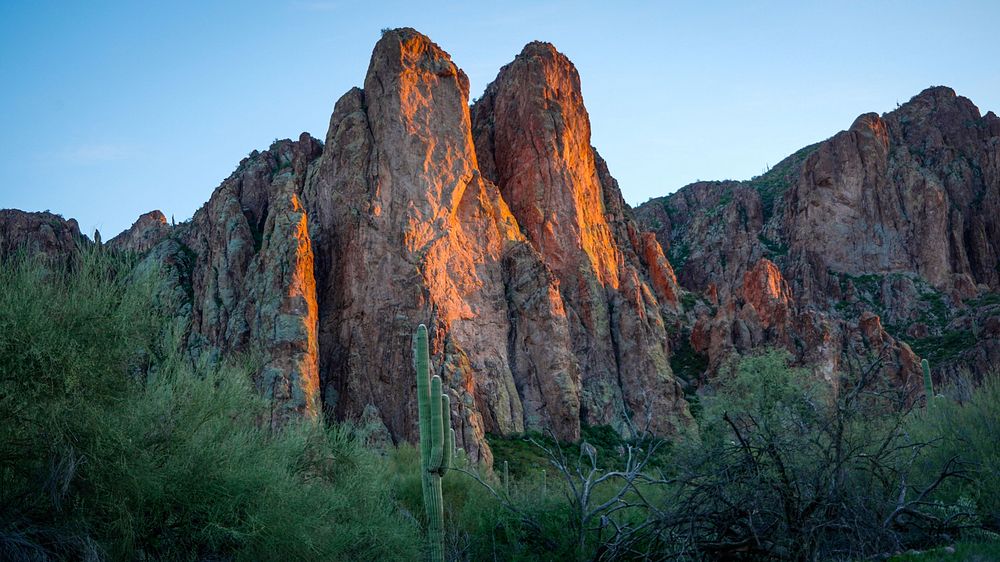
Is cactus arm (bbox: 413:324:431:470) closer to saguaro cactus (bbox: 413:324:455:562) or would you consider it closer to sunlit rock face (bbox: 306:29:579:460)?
saguaro cactus (bbox: 413:324:455:562)

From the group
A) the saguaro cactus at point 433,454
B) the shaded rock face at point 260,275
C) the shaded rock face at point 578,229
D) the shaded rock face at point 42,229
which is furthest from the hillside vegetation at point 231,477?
the shaded rock face at point 42,229

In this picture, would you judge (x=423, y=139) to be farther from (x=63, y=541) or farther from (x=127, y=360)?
(x=63, y=541)

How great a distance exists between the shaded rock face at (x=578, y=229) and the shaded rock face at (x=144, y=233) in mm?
23148

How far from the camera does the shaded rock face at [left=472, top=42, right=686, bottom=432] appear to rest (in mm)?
58250

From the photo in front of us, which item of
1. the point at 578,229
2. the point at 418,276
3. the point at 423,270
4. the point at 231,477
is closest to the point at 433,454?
the point at 231,477

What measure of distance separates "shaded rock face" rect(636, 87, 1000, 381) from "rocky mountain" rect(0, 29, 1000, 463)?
1000 mm

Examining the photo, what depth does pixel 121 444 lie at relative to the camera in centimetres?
1509

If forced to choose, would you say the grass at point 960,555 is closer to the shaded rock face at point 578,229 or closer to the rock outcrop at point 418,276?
the rock outcrop at point 418,276

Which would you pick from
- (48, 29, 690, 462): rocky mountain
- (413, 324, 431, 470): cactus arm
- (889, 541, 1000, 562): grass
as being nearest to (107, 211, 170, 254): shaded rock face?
(48, 29, 690, 462): rocky mountain

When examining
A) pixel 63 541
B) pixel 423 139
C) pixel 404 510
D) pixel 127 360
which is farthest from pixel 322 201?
pixel 63 541

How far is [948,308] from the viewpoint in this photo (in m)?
79.4

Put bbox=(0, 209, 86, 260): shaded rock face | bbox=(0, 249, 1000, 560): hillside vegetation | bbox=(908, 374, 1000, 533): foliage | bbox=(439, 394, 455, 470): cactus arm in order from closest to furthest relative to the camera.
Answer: bbox=(0, 249, 1000, 560): hillside vegetation
bbox=(908, 374, 1000, 533): foliage
bbox=(439, 394, 455, 470): cactus arm
bbox=(0, 209, 86, 260): shaded rock face

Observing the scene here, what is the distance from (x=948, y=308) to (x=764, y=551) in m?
72.8

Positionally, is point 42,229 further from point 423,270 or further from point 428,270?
point 428,270
